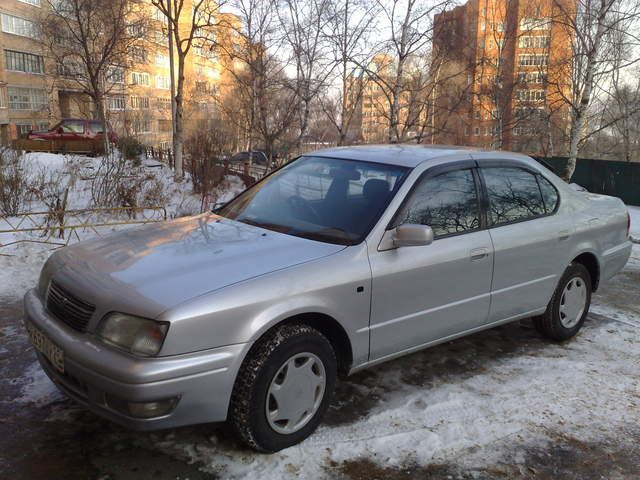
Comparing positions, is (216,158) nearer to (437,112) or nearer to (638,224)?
(638,224)

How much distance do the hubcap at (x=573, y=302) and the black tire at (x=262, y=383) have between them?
2.67 metres

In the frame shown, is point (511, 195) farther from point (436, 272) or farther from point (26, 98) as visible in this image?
point (26, 98)

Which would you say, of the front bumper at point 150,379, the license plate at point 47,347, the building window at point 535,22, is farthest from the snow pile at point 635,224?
the license plate at point 47,347

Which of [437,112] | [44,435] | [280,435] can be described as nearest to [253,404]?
[280,435]

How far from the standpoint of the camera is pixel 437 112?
72.9 feet

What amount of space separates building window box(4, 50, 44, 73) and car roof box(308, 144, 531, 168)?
2033 inches

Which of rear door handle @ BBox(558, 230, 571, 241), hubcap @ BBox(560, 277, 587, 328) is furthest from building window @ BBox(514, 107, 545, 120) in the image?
rear door handle @ BBox(558, 230, 571, 241)

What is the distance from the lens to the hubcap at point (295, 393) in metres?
2.84

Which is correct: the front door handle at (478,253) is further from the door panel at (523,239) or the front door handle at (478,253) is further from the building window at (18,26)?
the building window at (18,26)

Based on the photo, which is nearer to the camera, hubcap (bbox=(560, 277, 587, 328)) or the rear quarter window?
the rear quarter window

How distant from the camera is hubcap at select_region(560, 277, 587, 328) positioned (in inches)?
181

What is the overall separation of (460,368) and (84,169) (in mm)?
9756

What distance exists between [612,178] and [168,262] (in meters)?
19.0

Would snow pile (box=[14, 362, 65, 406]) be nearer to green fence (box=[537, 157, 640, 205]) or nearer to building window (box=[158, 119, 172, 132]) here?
green fence (box=[537, 157, 640, 205])
